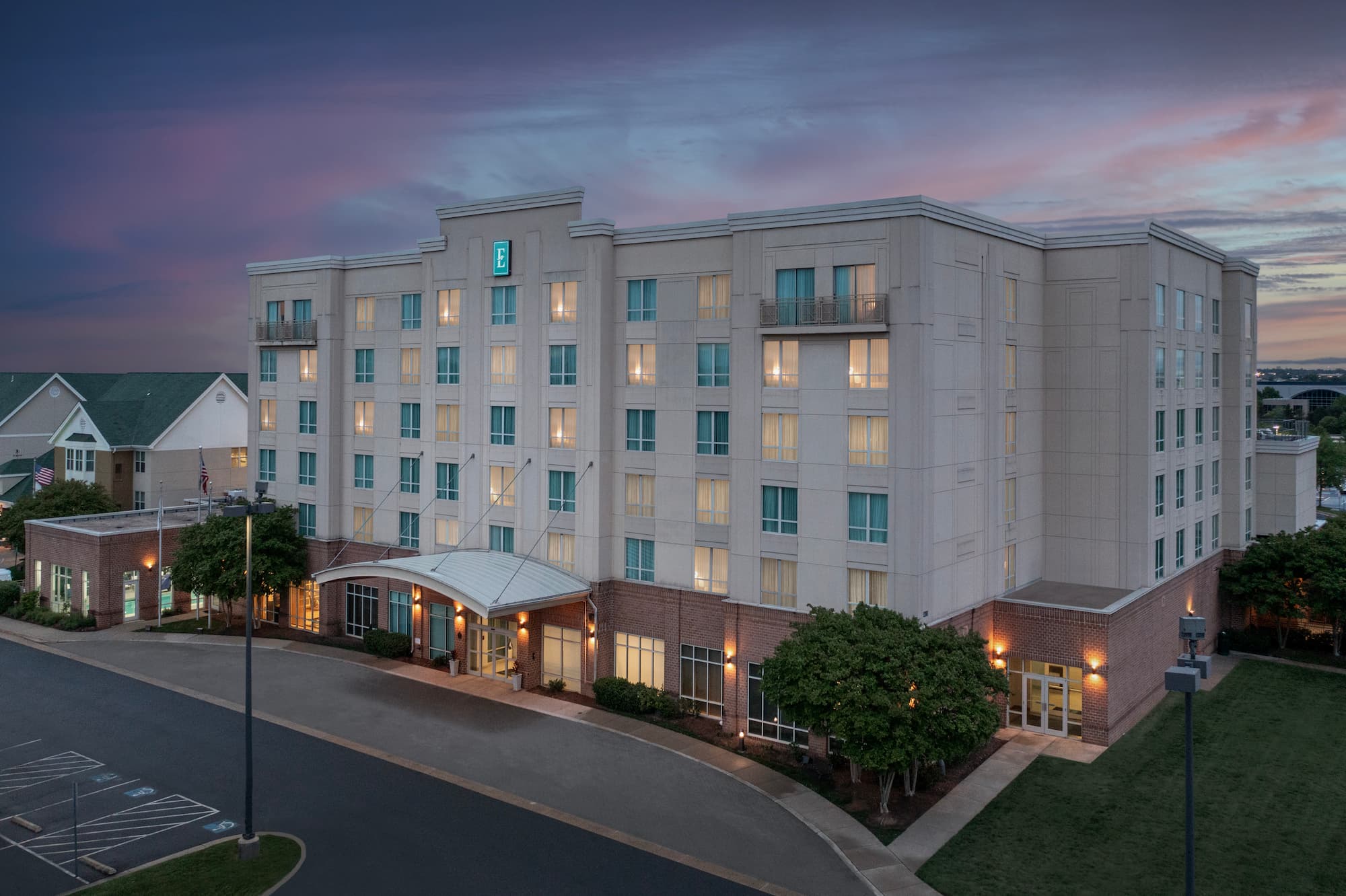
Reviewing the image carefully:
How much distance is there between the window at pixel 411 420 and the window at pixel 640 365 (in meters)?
11.9

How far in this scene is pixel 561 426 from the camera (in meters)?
39.3

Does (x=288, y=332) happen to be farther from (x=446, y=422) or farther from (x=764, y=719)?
(x=764, y=719)

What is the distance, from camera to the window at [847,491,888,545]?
104ft

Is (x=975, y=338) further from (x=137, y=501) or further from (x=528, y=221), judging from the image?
(x=137, y=501)

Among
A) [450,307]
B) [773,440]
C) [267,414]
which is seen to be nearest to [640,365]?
[773,440]

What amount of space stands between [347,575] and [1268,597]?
39513 mm

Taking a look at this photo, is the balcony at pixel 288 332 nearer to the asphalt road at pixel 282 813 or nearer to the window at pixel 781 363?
the asphalt road at pixel 282 813

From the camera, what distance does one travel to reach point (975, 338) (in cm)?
3397

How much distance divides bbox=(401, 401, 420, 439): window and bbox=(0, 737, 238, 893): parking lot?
59.7 ft

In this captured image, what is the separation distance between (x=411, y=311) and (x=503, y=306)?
643cm

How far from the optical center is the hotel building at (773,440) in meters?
32.3

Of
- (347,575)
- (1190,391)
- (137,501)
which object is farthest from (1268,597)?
(137,501)

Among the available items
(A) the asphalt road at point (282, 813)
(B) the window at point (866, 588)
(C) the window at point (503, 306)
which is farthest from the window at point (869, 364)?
(A) the asphalt road at point (282, 813)

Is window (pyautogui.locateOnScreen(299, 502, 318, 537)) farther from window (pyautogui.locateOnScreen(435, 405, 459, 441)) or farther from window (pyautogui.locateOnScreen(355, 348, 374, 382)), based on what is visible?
window (pyautogui.locateOnScreen(435, 405, 459, 441))
